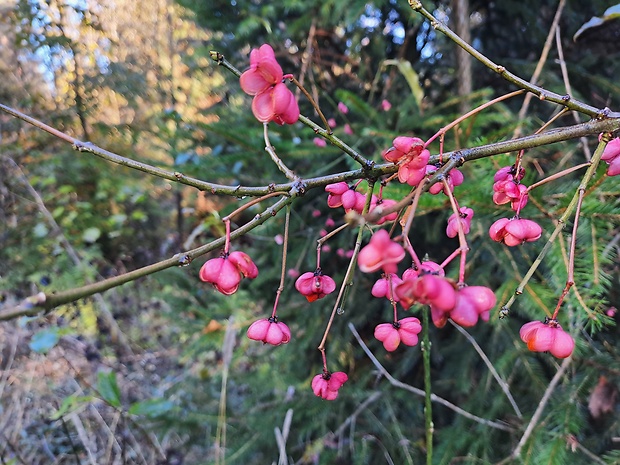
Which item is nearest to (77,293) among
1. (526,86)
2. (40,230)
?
(526,86)

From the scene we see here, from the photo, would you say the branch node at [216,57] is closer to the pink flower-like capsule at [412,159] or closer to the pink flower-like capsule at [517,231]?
the pink flower-like capsule at [412,159]

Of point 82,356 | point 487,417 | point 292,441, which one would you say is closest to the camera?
point 487,417

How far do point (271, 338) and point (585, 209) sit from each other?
599 millimetres

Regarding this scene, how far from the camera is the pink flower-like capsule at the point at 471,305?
39cm

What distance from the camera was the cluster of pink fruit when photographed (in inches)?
14.9

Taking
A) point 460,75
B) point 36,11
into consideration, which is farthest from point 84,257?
point 460,75

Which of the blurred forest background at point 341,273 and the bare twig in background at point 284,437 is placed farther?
the bare twig in background at point 284,437

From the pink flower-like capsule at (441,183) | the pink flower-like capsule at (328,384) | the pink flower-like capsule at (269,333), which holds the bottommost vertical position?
the pink flower-like capsule at (328,384)

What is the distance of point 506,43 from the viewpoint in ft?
5.91

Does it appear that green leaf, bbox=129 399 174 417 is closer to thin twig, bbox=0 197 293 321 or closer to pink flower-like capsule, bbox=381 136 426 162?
thin twig, bbox=0 197 293 321

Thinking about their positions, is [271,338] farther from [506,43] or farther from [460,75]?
[506,43]

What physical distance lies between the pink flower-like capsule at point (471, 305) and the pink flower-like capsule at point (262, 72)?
286mm

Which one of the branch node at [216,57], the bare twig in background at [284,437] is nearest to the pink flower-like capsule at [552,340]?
the branch node at [216,57]

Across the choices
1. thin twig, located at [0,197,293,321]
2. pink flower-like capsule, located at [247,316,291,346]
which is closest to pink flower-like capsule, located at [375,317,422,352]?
pink flower-like capsule, located at [247,316,291,346]
